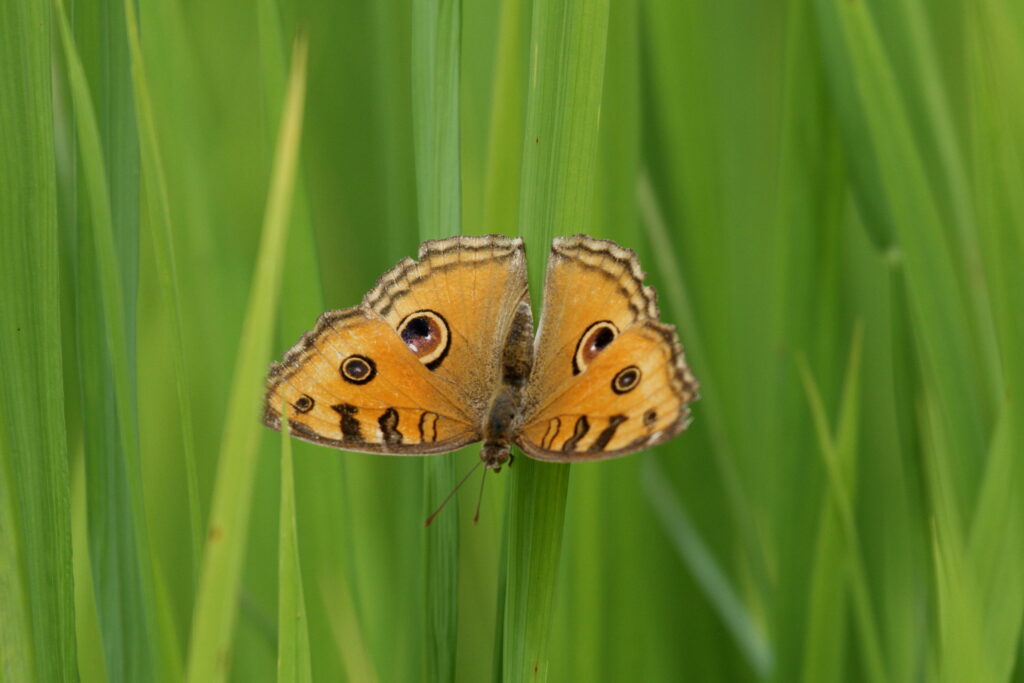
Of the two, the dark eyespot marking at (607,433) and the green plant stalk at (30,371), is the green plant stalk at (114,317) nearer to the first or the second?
the green plant stalk at (30,371)

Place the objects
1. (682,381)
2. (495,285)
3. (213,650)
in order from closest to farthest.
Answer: (213,650) → (682,381) → (495,285)

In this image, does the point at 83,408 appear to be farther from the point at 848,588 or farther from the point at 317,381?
the point at 848,588

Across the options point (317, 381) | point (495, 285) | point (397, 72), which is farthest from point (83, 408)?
point (397, 72)

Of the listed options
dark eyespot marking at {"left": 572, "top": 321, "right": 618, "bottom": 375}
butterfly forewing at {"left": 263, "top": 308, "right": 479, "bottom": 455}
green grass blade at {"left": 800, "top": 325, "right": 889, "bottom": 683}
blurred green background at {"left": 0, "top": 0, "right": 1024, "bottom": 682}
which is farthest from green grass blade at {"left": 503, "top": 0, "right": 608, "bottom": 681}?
green grass blade at {"left": 800, "top": 325, "right": 889, "bottom": 683}

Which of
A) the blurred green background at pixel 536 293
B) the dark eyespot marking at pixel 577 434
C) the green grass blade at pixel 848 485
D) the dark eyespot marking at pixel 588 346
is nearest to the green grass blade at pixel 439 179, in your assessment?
the blurred green background at pixel 536 293

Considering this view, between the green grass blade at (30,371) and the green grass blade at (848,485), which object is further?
the green grass blade at (848,485)

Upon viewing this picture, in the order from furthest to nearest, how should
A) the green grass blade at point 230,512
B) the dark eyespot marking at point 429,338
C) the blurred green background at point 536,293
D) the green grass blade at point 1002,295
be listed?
1. the dark eyespot marking at point 429,338
2. the green grass blade at point 1002,295
3. the blurred green background at point 536,293
4. the green grass blade at point 230,512
